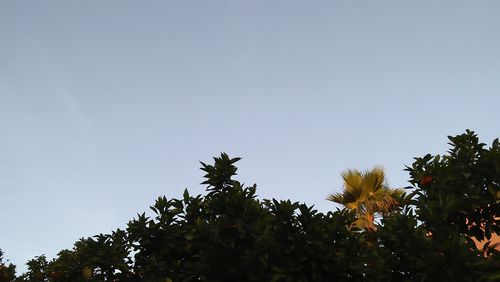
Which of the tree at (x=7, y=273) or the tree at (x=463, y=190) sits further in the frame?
the tree at (x=7, y=273)

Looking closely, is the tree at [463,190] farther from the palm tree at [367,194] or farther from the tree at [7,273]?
the tree at [7,273]

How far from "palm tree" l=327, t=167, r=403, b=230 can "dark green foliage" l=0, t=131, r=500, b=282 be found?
13.0 ft

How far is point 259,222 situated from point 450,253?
236 cm

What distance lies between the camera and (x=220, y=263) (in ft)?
18.7

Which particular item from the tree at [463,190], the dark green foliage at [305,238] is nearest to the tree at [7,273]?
the dark green foliage at [305,238]

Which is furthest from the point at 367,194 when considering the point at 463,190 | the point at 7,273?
the point at 7,273

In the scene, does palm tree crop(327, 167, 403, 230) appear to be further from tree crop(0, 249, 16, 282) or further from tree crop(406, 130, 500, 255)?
tree crop(0, 249, 16, 282)

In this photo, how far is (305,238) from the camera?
5.59 m

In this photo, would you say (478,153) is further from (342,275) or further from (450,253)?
(342,275)

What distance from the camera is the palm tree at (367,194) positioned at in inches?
425

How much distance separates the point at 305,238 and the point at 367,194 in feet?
19.6

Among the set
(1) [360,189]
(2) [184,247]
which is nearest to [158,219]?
(2) [184,247]

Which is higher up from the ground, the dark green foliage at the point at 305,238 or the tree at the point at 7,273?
the tree at the point at 7,273

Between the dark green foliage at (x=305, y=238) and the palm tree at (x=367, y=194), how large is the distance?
3.97 metres
